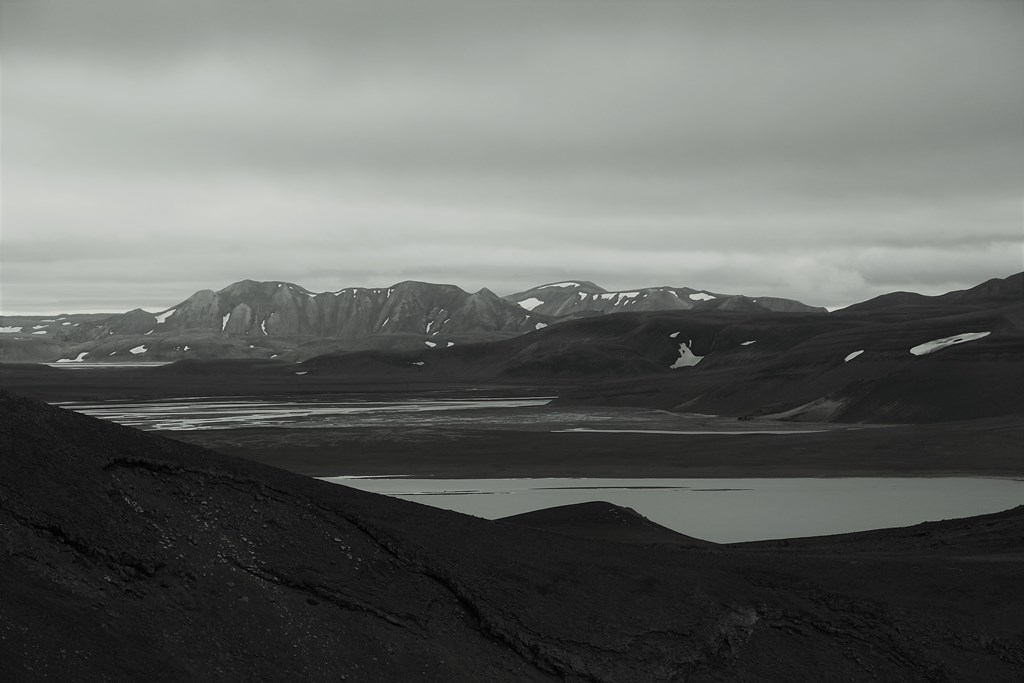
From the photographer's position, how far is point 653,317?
603 feet

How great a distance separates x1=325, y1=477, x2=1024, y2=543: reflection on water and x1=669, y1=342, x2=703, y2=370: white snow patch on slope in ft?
407

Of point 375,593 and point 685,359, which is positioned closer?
point 375,593

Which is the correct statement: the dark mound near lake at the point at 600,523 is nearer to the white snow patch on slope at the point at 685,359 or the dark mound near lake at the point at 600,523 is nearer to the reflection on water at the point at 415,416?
the reflection on water at the point at 415,416

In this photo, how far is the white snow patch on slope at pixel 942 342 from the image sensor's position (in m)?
82.8

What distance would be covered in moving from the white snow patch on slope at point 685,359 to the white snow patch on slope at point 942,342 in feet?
242

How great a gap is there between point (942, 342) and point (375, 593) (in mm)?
80726

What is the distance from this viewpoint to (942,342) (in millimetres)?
85812

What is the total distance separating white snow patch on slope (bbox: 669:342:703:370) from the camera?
164 m

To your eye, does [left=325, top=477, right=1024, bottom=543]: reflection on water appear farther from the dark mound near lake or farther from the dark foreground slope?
the dark foreground slope

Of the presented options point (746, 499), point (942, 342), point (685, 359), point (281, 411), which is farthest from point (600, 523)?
point (685, 359)

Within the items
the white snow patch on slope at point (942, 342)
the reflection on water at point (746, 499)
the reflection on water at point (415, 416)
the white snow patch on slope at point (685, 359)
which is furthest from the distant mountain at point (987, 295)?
the reflection on water at point (746, 499)

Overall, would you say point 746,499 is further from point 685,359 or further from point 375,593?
point 685,359

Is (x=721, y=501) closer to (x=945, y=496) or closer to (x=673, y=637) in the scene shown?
(x=945, y=496)

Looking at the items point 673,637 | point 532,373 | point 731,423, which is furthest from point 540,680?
point 532,373
